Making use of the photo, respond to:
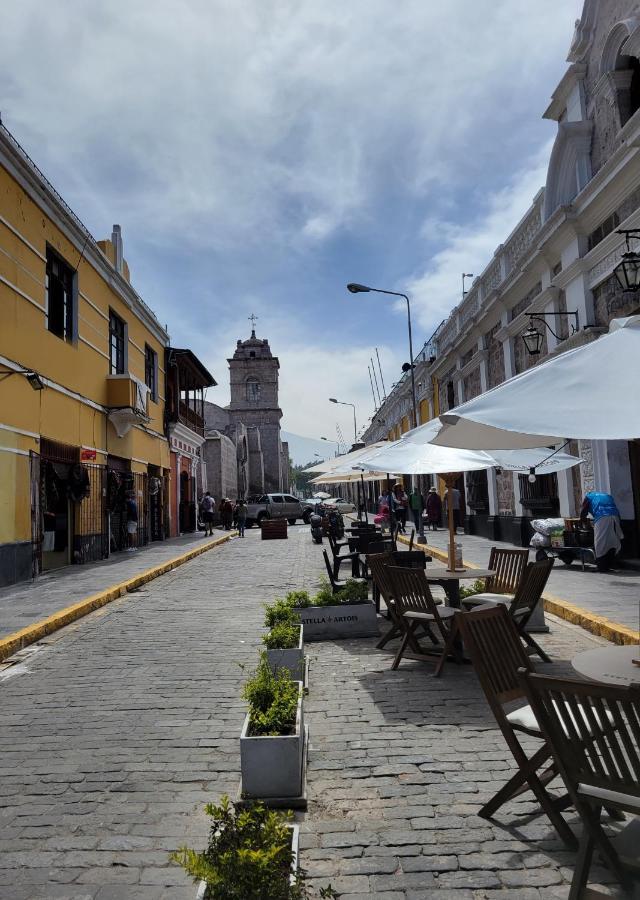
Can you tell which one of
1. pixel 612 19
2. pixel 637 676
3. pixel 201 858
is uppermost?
pixel 612 19

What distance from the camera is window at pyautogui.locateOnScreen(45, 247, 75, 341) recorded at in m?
13.6

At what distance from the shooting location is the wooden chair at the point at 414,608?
5.55m

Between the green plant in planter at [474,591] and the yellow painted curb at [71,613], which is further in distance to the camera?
the green plant in planter at [474,591]

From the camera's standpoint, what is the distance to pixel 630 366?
2.91 meters

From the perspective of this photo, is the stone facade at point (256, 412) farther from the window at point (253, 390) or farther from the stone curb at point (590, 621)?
the stone curb at point (590, 621)

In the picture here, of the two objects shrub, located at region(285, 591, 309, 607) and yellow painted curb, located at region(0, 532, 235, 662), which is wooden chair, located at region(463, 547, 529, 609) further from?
yellow painted curb, located at region(0, 532, 235, 662)

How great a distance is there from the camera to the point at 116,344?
60.2ft

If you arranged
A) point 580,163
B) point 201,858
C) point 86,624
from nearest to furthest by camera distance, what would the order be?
point 201,858 < point 86,624 < point 580,163

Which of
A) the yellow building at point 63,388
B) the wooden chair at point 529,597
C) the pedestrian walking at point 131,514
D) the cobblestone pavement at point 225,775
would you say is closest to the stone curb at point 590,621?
the cobblestone pavement at point 225,775

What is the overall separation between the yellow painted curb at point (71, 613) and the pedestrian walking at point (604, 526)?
7.50m

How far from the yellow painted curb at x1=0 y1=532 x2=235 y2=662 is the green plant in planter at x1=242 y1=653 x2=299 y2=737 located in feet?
13.2

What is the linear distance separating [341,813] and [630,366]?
248 cm

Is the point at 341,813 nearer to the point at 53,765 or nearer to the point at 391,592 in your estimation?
the point at 53,765

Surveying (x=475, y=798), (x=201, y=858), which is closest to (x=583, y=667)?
(x=475, y=798)
